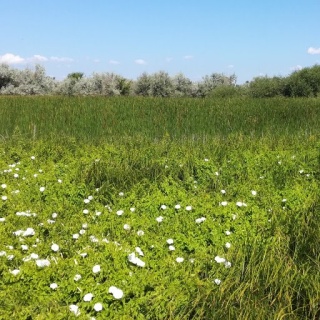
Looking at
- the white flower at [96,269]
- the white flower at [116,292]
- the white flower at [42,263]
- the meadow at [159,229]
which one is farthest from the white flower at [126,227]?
the white flower at [116,292]

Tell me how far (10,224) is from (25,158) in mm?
3772

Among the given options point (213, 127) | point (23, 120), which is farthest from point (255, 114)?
point (23, 120)

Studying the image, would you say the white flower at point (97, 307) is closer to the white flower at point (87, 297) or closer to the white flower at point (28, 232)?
the white flower at point (87, 297)

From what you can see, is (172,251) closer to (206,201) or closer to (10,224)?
(206,201)

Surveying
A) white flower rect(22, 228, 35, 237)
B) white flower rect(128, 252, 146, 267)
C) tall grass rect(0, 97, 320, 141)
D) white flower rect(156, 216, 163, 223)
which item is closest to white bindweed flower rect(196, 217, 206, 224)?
white flower rect(156, 216, 163, 223)

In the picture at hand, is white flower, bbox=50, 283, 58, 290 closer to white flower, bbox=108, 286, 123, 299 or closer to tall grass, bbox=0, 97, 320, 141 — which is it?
white flower, bbox=108, 286, 123, 299

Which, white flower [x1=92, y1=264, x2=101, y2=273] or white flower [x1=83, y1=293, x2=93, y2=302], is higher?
white flower [x1=92, y1=264, x2=101, y2=273]

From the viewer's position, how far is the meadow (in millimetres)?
3666

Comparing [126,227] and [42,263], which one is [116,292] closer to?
[42,263]

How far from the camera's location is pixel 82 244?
4.92 meters

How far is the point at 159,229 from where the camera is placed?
535 centimetres

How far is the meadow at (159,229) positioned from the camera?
367 cm

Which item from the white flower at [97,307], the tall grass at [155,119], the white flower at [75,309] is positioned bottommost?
the white flower at [75,309]

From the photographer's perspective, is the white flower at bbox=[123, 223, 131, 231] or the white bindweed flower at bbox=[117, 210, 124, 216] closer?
the white flower at bbox=[123, 223, 131, 231]
